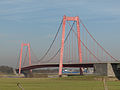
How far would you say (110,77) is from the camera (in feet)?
253

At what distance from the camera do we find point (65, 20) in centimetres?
9750

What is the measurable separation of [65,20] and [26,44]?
74357 millimetres

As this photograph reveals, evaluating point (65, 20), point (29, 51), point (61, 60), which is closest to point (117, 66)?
point (61, 60)

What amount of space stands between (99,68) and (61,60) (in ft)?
42.9

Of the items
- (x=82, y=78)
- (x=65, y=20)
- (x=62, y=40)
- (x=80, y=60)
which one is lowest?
(x=82, y=78)

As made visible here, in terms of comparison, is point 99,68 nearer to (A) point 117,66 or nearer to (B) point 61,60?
(A) point 117,66

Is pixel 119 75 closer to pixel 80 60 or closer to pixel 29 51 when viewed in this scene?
pixel 80 60

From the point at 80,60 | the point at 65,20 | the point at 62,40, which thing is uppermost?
the point at 65,20

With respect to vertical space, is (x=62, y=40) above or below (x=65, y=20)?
below

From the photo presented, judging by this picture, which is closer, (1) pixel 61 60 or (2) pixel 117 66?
(2) pixel 117 66

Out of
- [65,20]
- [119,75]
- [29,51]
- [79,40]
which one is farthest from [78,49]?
[29,51]

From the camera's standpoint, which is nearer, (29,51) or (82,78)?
(82,78)

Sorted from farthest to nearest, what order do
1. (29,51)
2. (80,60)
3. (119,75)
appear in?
(29,51) < (80,60) < (119,75)

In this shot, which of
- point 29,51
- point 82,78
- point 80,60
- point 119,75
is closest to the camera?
point 82,78
